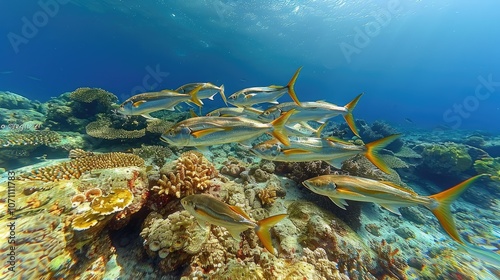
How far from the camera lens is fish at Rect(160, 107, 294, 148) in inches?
108

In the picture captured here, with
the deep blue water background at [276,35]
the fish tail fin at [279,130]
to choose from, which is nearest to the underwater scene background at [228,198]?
the fish tail fin at [279,130]

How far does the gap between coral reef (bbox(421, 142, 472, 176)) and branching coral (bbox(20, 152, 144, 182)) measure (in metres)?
15.0

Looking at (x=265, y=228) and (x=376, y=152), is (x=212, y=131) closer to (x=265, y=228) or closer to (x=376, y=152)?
(x=265, y=228)

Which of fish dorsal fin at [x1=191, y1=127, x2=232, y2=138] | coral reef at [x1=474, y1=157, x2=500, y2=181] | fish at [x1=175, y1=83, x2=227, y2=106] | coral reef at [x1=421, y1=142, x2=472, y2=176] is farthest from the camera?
coral reef at [x1=421, y1=142, x2=472, y2=176]

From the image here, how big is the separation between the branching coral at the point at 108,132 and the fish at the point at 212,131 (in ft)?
20.9

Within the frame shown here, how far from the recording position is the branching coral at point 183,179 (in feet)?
12.5

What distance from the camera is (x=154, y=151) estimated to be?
7430 mm

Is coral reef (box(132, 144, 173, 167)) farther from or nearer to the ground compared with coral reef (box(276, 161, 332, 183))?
nearer to the ground

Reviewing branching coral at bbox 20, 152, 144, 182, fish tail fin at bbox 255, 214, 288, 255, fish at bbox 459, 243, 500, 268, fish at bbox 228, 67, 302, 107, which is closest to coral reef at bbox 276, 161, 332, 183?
fish at bbox 228, 67, 302, 107

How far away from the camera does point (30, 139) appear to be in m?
6.98

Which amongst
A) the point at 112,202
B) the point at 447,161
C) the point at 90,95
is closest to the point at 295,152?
the point at 112,202

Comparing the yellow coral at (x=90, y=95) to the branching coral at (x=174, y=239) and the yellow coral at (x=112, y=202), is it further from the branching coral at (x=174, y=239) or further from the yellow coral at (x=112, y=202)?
the branching coral at (x=174, y=239)

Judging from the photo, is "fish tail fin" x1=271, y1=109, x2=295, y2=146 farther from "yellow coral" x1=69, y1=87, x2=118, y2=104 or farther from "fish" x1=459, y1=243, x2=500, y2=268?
"yellow coral" x1=69, y1=87, x2=118, y2=104

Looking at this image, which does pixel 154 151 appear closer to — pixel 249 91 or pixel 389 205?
pixel 249 91
